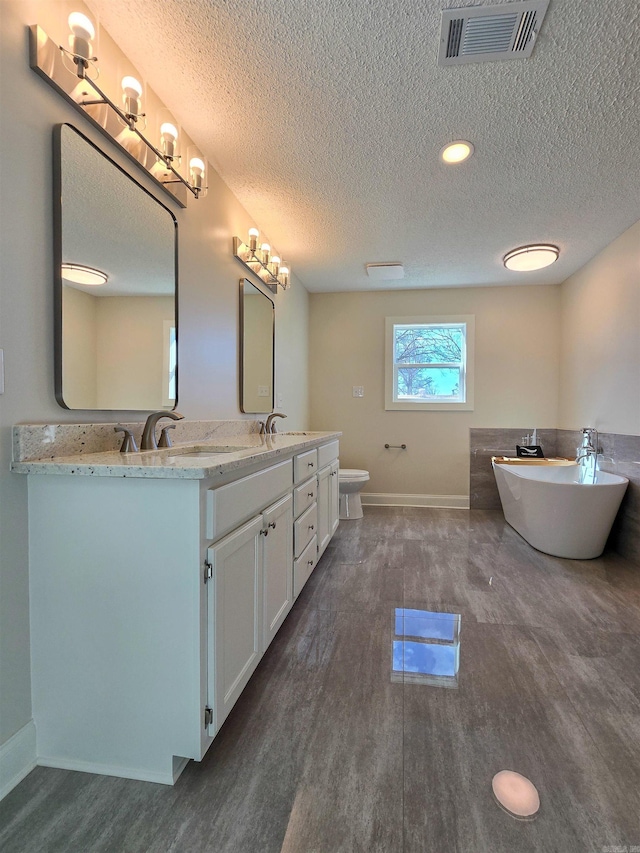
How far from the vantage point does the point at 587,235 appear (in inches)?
121

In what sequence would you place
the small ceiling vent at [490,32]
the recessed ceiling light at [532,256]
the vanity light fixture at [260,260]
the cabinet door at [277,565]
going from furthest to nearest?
the recessed ceiling light at [532,256], the vanity light fixture at [260,260], the cabinet door at [277,565], the small ceiling vent at [490,32]

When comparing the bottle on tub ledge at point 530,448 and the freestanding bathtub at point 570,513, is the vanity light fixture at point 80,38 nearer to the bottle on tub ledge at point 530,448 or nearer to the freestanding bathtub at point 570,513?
the freestanding bathtub at point 570,513

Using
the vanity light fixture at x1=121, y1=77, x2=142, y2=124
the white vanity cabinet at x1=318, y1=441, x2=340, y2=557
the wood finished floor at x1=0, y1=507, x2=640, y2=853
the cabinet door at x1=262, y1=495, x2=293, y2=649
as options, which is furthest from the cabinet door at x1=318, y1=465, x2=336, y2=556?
the vanity light fixture at x1=121, y1=77, x2=142, y2=124

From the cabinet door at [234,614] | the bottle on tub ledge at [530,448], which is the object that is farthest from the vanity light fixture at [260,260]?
the bottle on tub ledge at [530,448]

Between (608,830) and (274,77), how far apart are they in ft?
8.60

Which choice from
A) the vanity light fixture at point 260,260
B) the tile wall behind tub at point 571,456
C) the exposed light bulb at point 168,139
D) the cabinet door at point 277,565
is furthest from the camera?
the tile wall behind tub at point 571,456

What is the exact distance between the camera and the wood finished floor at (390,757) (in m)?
0.97

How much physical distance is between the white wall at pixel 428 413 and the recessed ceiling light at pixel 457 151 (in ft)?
7.73

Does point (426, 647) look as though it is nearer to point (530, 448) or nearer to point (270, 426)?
point (270, 426)

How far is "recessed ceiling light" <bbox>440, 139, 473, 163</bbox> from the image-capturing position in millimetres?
2043

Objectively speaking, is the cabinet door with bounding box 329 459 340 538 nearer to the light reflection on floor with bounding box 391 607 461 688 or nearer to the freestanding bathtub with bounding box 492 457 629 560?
the light reflection on floor with bounding box 391 607 461 688

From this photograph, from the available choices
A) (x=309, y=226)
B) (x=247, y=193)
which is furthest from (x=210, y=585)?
(x=309, y=226)

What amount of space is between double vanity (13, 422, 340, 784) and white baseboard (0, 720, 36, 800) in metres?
0.03

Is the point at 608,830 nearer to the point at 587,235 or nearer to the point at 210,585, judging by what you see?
the point at 210,585
